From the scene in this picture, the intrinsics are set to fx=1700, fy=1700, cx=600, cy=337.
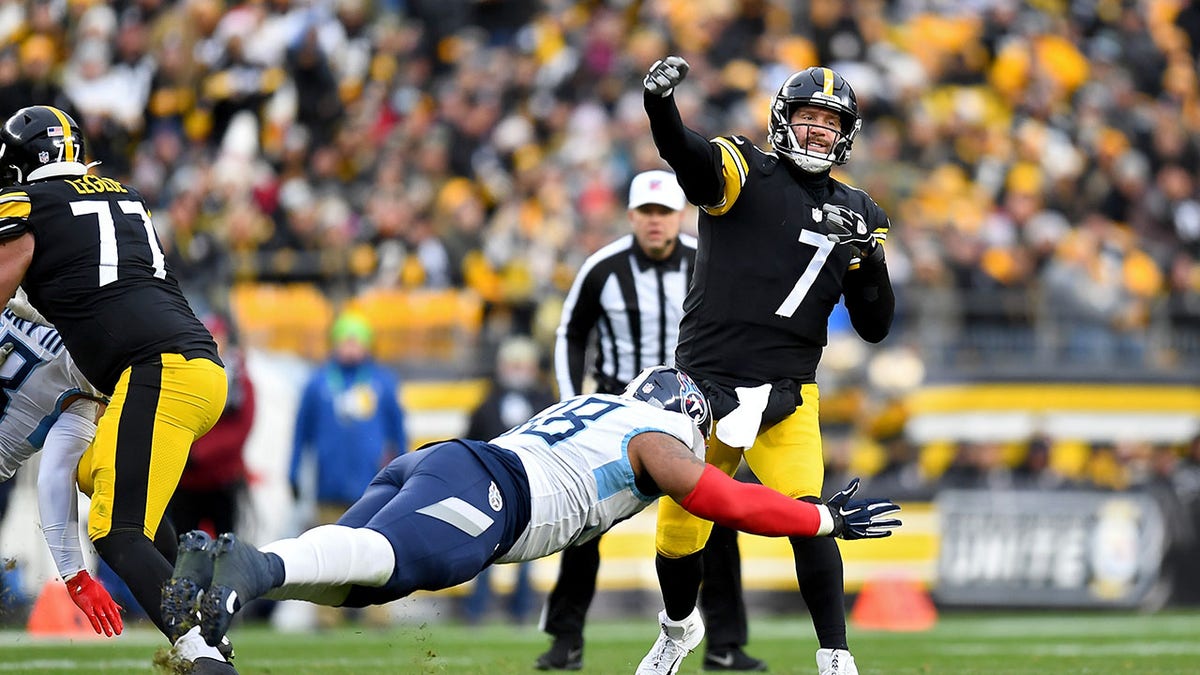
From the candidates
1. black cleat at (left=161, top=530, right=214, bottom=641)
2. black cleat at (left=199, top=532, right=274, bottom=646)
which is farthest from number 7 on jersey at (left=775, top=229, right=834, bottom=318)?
black cleat at (left=161, top=530, right=214, bottom=641)

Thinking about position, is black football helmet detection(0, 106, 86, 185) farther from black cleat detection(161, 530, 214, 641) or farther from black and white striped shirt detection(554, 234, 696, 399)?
black and white striped shirt detection(554, 234, 696, 399)

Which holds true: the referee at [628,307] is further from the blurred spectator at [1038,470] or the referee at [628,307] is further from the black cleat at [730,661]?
the blurred spectator at [1038,470]

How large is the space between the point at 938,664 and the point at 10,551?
6.83m

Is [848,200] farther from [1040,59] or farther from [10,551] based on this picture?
[1040,59]

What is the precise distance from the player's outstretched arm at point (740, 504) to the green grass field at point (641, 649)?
5.33 ft

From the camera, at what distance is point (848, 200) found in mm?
6559

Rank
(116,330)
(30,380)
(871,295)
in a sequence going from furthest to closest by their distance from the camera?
(30,380)
(871,295)
(116,330)

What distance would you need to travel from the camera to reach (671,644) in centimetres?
642

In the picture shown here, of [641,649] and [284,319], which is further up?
[284,319]

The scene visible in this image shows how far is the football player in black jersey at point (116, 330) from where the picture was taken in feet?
19.6

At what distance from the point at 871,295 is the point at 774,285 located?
0.41m

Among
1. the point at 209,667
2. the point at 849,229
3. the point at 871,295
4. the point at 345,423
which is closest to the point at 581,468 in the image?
the point at 209,667

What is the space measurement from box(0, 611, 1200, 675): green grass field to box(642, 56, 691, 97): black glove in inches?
91.5

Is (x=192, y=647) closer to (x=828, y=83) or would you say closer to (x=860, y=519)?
(x=860, y=519)
